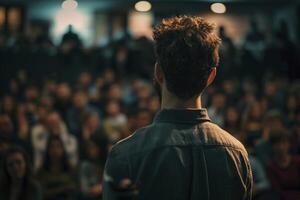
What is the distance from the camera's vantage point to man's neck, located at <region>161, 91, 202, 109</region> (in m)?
1.69

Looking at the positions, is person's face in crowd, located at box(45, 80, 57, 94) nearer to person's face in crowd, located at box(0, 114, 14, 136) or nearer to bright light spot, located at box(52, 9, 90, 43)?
person's face in crowd, located at box(0, 114, 14, 136)

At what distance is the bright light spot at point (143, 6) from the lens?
51.0 feet

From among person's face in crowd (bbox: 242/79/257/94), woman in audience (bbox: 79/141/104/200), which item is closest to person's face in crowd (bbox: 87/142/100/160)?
woman in audience (bbox: 79/141/104/200)

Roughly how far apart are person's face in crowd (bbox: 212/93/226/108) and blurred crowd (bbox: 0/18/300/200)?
0.01m

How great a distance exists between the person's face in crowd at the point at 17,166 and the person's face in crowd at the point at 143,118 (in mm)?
1735

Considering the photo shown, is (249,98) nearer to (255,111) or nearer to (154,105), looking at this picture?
(255,111)

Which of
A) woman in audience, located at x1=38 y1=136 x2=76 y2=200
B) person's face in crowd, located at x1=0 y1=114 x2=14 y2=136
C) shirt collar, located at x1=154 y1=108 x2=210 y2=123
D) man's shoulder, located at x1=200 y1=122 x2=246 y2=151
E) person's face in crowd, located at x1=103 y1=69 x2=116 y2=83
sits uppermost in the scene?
person's face in crowd, located at x1=103 y1=69 x2=116 y2=83

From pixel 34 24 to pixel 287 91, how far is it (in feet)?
38.4

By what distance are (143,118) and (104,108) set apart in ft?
6.41

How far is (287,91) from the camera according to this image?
9.31 meters

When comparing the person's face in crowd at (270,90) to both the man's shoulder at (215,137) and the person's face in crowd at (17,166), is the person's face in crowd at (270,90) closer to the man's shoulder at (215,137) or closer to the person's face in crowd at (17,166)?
the person's face in crowd at (17,166)

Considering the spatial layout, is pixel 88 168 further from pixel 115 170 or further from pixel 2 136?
pixel 115 170

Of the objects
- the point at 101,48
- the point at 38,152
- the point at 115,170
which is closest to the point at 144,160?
the point at 115,170

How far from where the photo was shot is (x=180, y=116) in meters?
1.68
